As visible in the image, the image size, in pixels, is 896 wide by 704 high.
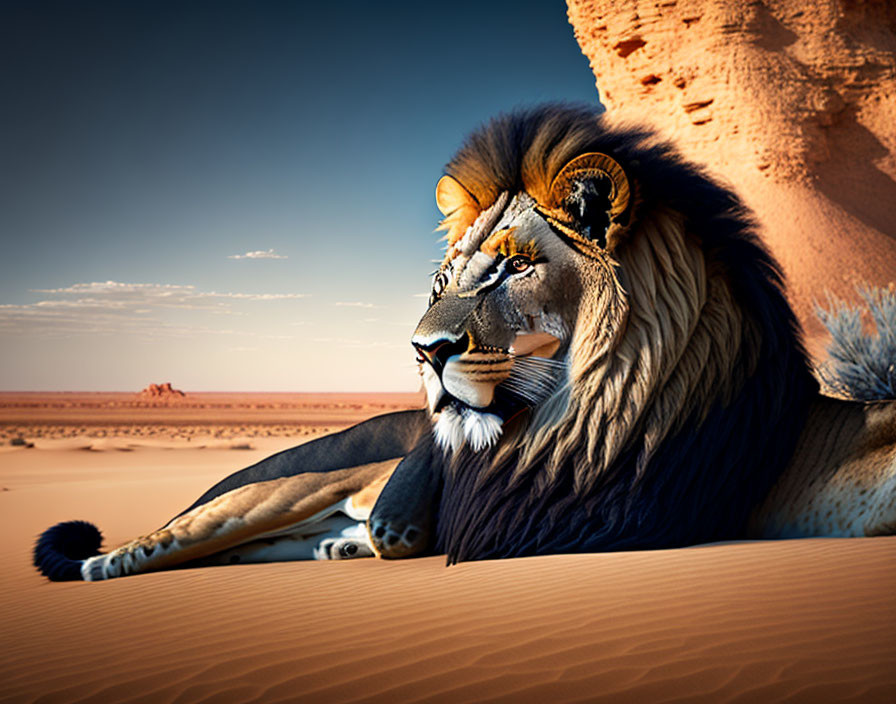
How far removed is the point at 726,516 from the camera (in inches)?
146

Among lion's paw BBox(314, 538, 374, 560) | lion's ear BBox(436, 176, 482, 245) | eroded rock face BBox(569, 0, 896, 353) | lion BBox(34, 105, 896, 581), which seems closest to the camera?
lion BBox(34, 105, 896, 581)

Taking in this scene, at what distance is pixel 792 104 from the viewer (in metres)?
21.9

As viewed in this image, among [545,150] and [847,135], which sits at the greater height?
[847,135]

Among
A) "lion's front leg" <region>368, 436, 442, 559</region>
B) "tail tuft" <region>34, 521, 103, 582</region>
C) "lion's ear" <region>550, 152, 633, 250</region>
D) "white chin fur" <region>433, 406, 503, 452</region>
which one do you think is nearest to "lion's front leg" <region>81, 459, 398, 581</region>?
"tail tuft" <region>34, 521, 103, 582</region>

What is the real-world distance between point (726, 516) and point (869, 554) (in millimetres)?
739

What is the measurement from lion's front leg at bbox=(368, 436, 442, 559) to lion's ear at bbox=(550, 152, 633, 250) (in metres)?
1.59

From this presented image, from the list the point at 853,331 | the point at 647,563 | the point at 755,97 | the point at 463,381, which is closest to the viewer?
the point at 647,563

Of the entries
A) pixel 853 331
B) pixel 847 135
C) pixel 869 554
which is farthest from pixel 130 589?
pixel 847 135

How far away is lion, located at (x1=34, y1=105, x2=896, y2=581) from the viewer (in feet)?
11.9

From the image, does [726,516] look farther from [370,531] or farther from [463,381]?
[370,531]

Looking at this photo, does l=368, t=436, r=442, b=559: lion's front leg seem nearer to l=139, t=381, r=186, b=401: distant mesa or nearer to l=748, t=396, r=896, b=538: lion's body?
l=748, t=396, r=896, b=538: lion's body

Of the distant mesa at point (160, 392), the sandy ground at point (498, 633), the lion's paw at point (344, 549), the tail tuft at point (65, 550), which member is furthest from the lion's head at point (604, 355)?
the distant mesa at point (160, 392)

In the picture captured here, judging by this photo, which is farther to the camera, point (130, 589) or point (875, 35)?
point (875, 35)

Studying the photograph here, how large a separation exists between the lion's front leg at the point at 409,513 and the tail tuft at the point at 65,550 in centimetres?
211
